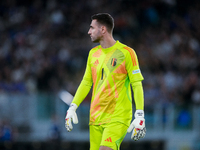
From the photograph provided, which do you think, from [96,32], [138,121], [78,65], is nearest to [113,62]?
[96,32]

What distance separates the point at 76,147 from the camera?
35.9 feet

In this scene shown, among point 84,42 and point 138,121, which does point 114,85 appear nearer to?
point 138,121

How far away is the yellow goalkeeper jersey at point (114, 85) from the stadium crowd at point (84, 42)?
6.07 metres

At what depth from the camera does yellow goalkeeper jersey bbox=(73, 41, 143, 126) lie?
5.27 metres

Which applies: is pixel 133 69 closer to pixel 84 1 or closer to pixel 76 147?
pixel 76 147

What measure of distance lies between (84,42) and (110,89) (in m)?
9.25

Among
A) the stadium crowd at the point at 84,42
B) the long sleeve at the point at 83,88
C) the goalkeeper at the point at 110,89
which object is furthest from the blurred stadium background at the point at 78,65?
the goalkeeper at the point at 110,89

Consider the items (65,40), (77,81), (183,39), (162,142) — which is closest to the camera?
(162,142)

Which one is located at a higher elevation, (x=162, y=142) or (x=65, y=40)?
(x=65, y=40)

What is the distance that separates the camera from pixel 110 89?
5320 millimetres

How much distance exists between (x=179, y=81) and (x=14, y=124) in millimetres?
5159

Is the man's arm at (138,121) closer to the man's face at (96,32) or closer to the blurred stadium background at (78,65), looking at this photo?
the man's face at (96,32)

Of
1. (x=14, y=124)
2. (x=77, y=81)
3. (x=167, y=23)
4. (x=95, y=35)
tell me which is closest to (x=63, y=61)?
(x=77, y=81)

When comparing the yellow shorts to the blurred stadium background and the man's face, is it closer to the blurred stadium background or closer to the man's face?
the man's face
